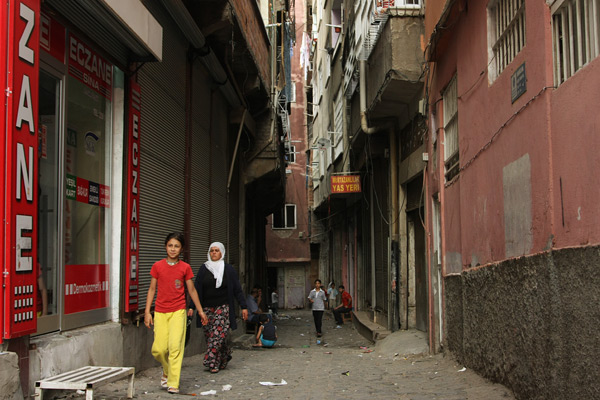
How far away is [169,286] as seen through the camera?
6809 millimetres

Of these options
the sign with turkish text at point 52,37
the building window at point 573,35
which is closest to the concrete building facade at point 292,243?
the sign with turkish text at point 52,37

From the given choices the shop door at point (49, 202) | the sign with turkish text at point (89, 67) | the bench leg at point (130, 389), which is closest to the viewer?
the shop door at point (49, 202)

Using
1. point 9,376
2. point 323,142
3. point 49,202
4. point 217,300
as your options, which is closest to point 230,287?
point 217,300

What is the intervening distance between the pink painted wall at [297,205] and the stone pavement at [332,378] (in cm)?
2473

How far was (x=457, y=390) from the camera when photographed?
Result: 6945 millimetres

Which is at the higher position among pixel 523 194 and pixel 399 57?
pixel 399 57

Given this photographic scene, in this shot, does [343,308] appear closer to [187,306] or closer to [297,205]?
[187,306]

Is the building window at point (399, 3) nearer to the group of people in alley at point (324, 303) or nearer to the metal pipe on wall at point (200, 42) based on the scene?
the metal pipe on wall at point (200, 42)

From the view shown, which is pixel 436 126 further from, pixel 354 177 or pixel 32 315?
pixel 354 177

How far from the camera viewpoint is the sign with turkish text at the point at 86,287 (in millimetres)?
6393

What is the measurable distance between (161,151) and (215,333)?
8.90 feet

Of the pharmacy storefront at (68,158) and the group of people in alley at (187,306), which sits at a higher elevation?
the pharmacy storefront at (68,158)

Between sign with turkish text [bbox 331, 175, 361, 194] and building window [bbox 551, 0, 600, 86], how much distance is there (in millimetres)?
13518

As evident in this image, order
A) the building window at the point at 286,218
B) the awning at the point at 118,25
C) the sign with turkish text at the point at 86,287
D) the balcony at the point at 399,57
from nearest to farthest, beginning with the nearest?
the awning at the point at 118,25, the sign with turkish text at the point at 86,287, the balcony at the point at 399,57, the building window at the point at 286,218
